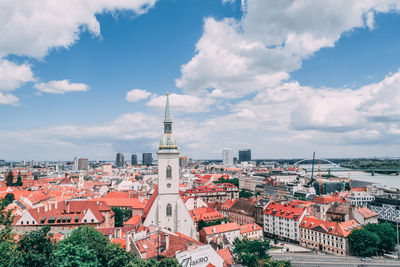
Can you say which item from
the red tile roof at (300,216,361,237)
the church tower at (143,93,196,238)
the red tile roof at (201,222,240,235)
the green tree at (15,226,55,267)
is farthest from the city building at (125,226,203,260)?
the red tile roof at (300,216,361,237)


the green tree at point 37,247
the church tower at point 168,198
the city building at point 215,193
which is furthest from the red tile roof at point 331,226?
the city building at point 215,193

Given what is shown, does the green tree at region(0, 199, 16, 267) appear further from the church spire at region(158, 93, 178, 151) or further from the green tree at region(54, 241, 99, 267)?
the church spire at region(158, 93, 178, 151)

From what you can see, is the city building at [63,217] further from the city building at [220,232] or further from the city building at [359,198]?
the city building at [359,198]

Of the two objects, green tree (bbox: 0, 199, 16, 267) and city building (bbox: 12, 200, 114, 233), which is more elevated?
green tree (bbox: 0, 199, 16, 267)

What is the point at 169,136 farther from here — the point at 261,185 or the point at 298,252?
the point at 261,185

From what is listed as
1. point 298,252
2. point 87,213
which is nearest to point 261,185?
point 298,252

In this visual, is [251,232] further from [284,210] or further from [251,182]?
[251,182]
